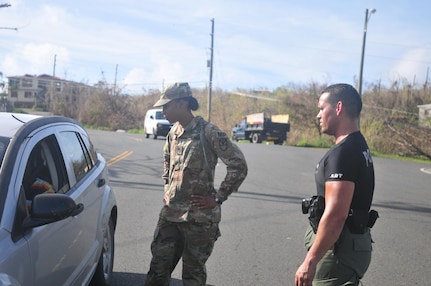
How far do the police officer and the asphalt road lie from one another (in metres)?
2.33

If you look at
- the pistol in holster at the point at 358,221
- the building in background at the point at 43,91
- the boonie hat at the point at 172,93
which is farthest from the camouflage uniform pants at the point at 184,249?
the building in background at the point at 43,91

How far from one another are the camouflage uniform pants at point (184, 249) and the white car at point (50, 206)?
53 cm

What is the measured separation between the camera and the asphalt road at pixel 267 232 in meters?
5.37

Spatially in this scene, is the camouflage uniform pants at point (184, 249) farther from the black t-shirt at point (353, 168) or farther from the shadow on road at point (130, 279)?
the black t-shirt at point (353, 168)

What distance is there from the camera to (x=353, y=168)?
8.98 feet

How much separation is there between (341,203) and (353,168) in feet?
0.67

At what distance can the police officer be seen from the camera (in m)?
2.70

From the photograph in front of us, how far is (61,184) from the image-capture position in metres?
3.57

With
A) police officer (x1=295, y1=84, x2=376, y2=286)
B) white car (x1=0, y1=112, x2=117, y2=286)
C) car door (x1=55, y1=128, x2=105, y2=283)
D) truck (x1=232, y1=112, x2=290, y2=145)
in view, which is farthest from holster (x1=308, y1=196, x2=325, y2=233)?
truck (x1=232, y1=112, x2=290, y2=145)

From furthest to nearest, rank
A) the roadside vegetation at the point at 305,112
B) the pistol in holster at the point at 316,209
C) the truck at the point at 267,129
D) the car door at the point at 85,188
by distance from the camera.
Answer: the truck at the point at 267,129 < the roadside vegetation at the point at 305,112 < the car door at the point at 85,188 < the pistol in holster at the point at 316,209

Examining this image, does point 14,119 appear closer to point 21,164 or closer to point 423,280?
point 21,164

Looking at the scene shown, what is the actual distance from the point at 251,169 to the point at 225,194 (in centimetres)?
1186

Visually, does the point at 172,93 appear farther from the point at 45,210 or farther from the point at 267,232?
the point at 267,232

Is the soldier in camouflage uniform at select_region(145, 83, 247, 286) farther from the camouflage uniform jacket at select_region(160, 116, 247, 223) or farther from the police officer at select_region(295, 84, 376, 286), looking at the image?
the police officer at select_region(295, 84, 376, 286)
